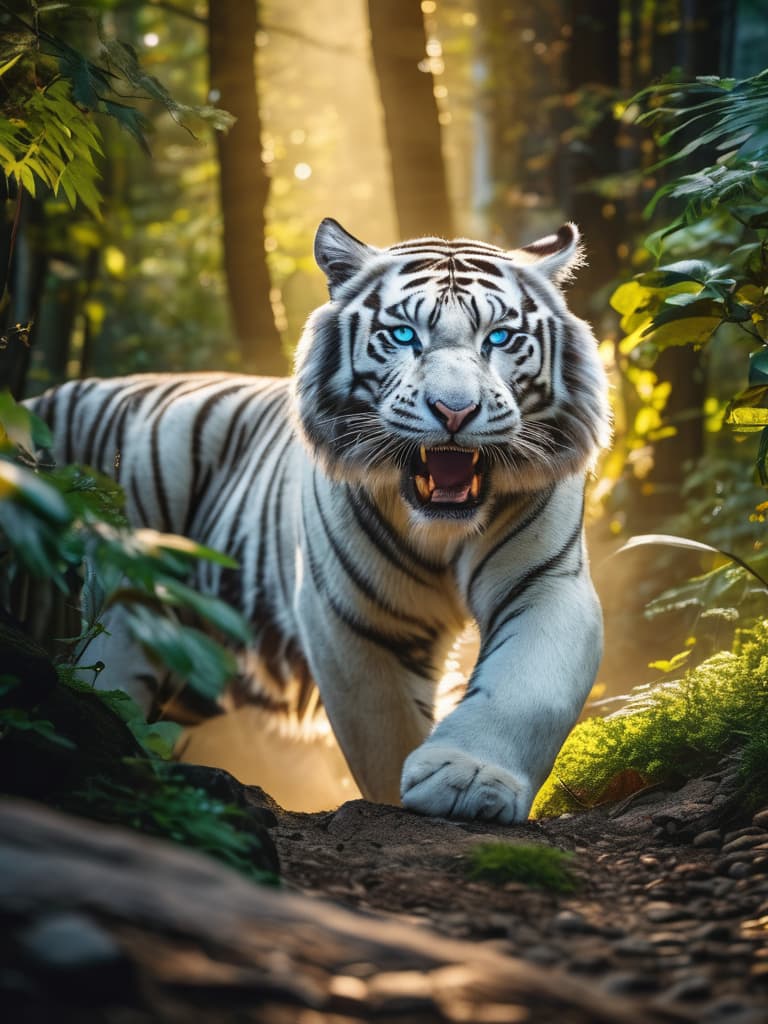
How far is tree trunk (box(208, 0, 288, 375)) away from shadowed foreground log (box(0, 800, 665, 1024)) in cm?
611

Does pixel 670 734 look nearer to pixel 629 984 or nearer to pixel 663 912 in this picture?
pixel 663 912

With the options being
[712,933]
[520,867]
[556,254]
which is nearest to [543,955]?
[712,933]

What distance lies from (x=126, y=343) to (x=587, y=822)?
348 inches

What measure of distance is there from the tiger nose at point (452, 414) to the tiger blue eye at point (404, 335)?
0.35m

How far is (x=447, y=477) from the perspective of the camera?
2998 millimetres

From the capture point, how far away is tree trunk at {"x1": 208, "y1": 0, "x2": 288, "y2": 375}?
6.94 m

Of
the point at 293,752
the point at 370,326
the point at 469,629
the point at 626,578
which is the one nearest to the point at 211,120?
the point at 370,326

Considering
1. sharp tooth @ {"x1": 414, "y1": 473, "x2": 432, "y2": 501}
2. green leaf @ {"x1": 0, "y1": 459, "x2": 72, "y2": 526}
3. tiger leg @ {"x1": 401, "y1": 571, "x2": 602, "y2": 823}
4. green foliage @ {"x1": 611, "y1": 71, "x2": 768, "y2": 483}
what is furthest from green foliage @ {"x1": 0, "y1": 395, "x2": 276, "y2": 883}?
green foliage @ {"x1": 611, "y1": 71, "x2": 768, "y2": 483}

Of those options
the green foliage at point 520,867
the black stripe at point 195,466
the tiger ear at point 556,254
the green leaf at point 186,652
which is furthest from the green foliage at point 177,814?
the black stripe at point 195,466

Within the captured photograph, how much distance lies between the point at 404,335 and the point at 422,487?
1.37ft

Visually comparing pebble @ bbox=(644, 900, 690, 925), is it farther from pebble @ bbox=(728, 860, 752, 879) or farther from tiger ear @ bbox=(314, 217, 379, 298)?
tiger ear @ bbox=(314, 217, 379, 298)

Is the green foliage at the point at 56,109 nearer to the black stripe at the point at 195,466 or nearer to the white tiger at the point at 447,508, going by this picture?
the white tiger at the point at 447,508

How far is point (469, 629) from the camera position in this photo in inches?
149

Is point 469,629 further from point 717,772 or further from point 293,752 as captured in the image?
point 293,752
